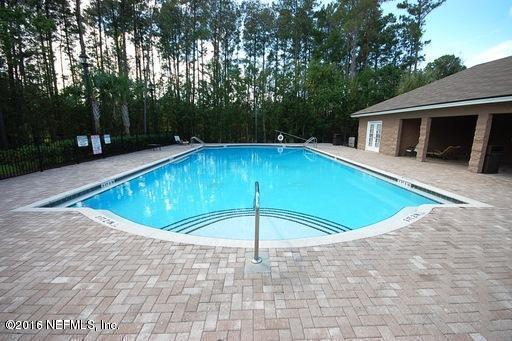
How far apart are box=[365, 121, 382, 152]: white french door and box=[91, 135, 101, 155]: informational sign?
14.3 metres

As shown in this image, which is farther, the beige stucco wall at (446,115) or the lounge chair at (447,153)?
the lounge chair at (447,153)

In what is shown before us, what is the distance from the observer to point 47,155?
8.28 m

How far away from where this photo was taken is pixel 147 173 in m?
9.06

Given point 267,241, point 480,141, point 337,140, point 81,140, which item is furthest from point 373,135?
point 81,140

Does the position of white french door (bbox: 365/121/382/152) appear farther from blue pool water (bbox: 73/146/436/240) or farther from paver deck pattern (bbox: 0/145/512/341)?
paver deck pattern (bbox: 0/145/512/341)

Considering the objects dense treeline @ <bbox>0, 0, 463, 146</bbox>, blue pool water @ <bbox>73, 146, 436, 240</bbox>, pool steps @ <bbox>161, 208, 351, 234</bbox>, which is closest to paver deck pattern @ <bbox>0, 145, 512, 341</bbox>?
pool steps @ <bbox>161, 208, 351, 234</bbox>

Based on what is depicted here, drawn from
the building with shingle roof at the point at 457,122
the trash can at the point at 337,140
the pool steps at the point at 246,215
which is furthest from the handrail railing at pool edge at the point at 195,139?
the pool steps at the point at 246,215

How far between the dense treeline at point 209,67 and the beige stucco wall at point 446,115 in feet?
22.3

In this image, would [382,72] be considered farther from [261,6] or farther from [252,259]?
[252,259]

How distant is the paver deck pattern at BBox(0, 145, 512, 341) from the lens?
1.85 meters

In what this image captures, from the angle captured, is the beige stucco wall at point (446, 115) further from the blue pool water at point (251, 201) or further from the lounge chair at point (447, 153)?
the blue pool water at point (251, 201)

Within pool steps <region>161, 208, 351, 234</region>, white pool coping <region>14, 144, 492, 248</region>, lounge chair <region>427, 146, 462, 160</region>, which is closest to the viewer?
white pool coping <region>14, 144, 492, 248</region>

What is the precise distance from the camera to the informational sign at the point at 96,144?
9.95 metres

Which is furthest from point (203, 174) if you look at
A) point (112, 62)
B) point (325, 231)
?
point (112, 62)
